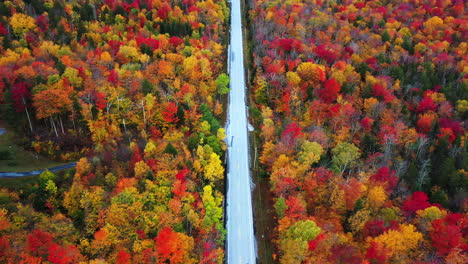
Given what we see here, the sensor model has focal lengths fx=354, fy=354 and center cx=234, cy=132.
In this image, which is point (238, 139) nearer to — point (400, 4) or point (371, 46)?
point (371, 46)

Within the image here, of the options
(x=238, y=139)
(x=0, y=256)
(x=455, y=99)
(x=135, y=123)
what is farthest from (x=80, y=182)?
(x=455, y=99)

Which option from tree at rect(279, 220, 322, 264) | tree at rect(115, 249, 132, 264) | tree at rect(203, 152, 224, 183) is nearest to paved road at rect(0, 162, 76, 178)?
tree at rect(203, 152, 224, 183)

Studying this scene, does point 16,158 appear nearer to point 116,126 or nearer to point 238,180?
point 116,126

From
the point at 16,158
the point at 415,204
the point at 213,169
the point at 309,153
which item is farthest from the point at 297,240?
the point at 16,158

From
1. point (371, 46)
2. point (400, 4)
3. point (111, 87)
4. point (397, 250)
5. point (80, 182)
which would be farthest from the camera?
point (400, 4)

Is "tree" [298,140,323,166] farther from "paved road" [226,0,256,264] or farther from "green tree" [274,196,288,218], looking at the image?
"paved road" [226,0,256,264]

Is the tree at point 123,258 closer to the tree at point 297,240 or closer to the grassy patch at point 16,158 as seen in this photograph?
the tree at point 297,240

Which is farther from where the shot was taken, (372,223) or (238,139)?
(238,139)
